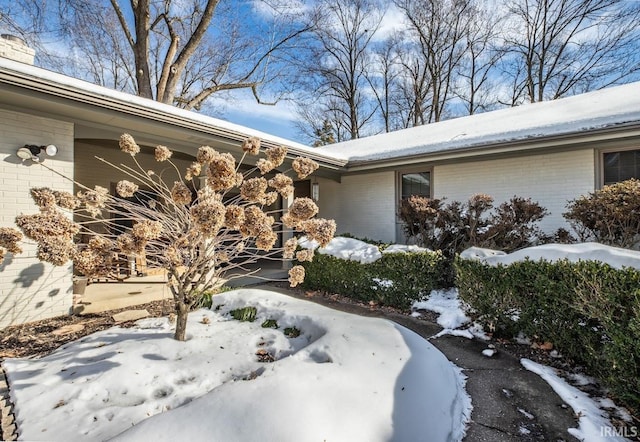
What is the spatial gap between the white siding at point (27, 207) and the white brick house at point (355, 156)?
0.01 m

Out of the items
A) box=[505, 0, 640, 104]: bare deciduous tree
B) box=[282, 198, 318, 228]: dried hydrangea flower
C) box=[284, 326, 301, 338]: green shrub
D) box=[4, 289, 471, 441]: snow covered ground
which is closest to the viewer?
box=[4, 289, 471, 441]: snow covered ground

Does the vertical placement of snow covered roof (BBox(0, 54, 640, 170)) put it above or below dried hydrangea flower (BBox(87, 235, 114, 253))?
above

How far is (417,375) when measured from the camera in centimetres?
263

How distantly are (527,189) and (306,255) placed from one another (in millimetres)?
6118

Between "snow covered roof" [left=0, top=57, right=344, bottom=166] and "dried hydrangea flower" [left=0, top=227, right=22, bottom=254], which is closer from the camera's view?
A: "dried hydrangea flower" [left=0, top=227, right=22, bottom=254]

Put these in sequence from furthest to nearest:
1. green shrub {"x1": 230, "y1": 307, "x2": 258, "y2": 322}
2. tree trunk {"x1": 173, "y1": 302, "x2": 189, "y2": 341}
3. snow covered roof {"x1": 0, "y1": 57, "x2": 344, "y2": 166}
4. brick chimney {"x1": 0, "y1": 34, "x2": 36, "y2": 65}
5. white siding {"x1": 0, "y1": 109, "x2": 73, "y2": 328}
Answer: brick chimney {"x1": 0, "y1": 34, "x2": 36, "y2": 65}
white siding {"x1": 0, "y1": 109, "x2": 73, "y2": 328}
green shrub {"x1": 230, "y1": 307, "x2": 258, "y2": 322}
snow covered roof {"x1": 0, "y1": 57, "x2": 344, "y2": 166}
tree trunk {"x1": 173, "y1": 302, "x2": 189, "y2": 341}

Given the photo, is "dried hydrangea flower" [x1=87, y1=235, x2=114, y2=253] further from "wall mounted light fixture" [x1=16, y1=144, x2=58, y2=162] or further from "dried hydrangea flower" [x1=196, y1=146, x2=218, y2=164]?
"wall mounted light fixture" [x1=16, y1=144, x2=58, y2=162]

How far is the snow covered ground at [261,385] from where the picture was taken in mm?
1946

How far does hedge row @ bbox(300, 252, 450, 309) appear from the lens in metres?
5.42

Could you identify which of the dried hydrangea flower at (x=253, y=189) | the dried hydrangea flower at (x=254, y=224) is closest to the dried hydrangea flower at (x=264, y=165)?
the dried hydrangea flower at (x=253, y=189)

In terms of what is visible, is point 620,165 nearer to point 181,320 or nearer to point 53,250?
point 181,320

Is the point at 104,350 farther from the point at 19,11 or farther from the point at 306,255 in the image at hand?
the point at 19,11

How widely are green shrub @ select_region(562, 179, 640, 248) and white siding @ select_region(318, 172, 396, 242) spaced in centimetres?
446

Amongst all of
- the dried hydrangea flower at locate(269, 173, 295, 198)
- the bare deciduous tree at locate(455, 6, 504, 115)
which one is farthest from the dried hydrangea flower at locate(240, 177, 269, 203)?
the bare deciduous tree at locate(455, 6, 504, 115)
